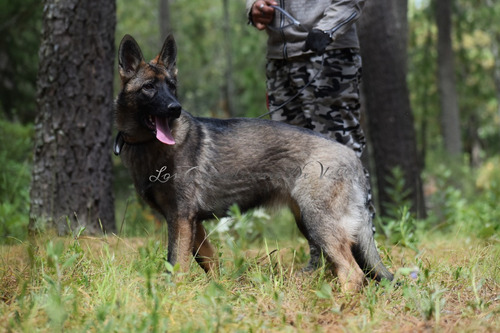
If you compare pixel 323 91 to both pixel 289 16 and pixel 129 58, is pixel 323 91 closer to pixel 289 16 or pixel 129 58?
pixel 289 16

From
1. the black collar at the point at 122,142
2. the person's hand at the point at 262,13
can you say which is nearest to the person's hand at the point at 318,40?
the person's hand at the point at 262,13

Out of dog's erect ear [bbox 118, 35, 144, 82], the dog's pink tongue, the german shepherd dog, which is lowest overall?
the german shepherd dog

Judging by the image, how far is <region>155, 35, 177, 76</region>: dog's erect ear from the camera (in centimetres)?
404

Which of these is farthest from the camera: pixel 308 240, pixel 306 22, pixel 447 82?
pixel 447 82

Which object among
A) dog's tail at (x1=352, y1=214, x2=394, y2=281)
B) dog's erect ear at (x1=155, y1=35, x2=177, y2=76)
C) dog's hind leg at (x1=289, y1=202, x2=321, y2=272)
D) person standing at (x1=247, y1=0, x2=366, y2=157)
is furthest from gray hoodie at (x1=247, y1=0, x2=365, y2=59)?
dog's tail at (x1=352, y1=214, x2=394, y2=281)

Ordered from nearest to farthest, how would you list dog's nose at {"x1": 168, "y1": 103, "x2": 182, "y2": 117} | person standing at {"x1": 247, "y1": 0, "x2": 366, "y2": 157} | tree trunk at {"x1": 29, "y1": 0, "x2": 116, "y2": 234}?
dog's nose at {"x1": 168, "y1": 103, "x2": 182, "y2": 117}
person standing at {"x1": 247, "y1": 0, "x2": 366, "y2": 157}
tree trunk at {"x1": 29, "y1": 0, "x2": 116, "y2": 234}

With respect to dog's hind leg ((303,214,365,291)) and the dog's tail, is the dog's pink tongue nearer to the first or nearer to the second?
dog's hind leg ((303,214,365,291))

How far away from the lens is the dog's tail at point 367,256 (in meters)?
3.68

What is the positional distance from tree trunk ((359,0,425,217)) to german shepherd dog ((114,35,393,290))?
4.37 m

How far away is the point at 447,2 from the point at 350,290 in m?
14.9

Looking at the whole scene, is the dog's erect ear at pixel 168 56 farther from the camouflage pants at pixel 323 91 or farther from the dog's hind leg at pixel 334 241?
the dog's hind leg at pixel 334 241

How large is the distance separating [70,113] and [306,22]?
2608 mm

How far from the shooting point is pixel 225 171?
4.01 metres

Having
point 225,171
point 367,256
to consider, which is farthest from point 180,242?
point 367,256
